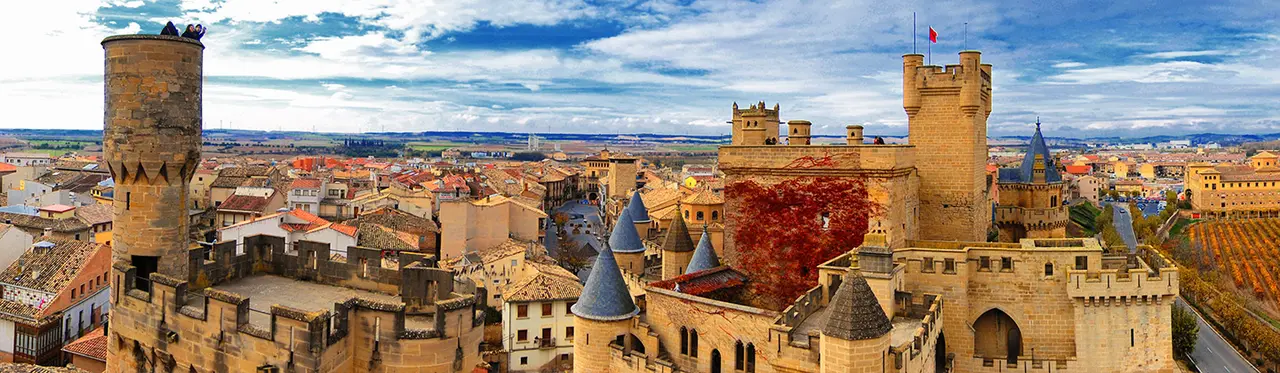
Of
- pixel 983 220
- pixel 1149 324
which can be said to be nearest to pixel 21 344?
pixel 983 220

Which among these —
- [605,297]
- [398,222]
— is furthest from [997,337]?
[398,222]

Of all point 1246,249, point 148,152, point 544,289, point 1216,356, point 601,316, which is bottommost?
point 1216,356

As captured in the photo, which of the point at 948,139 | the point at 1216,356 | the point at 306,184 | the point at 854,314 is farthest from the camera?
the point at 306,184

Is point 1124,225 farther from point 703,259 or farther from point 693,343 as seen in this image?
point 693,343

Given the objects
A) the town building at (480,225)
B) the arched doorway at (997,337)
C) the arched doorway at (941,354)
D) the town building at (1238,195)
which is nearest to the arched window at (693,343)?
the arched doorway at (941,354)

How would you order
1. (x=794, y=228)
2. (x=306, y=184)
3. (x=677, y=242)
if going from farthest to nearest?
(x=306, y=184) < (x=677, y=242) < (x=794, y=228)

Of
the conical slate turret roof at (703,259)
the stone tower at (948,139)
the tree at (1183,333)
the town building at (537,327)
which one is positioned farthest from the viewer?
the tree at (1183,333)

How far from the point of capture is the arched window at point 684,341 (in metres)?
25.2

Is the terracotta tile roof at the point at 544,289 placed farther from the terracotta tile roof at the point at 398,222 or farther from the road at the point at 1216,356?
the road at the point at 1216,356

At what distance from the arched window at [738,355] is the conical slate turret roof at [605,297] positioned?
3.80 meters

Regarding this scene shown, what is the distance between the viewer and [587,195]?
150 metres

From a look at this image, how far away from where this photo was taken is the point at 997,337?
87.2 ft

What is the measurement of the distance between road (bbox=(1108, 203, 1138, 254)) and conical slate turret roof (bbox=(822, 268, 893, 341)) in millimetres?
73639

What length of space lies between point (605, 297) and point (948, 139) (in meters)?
13.1
